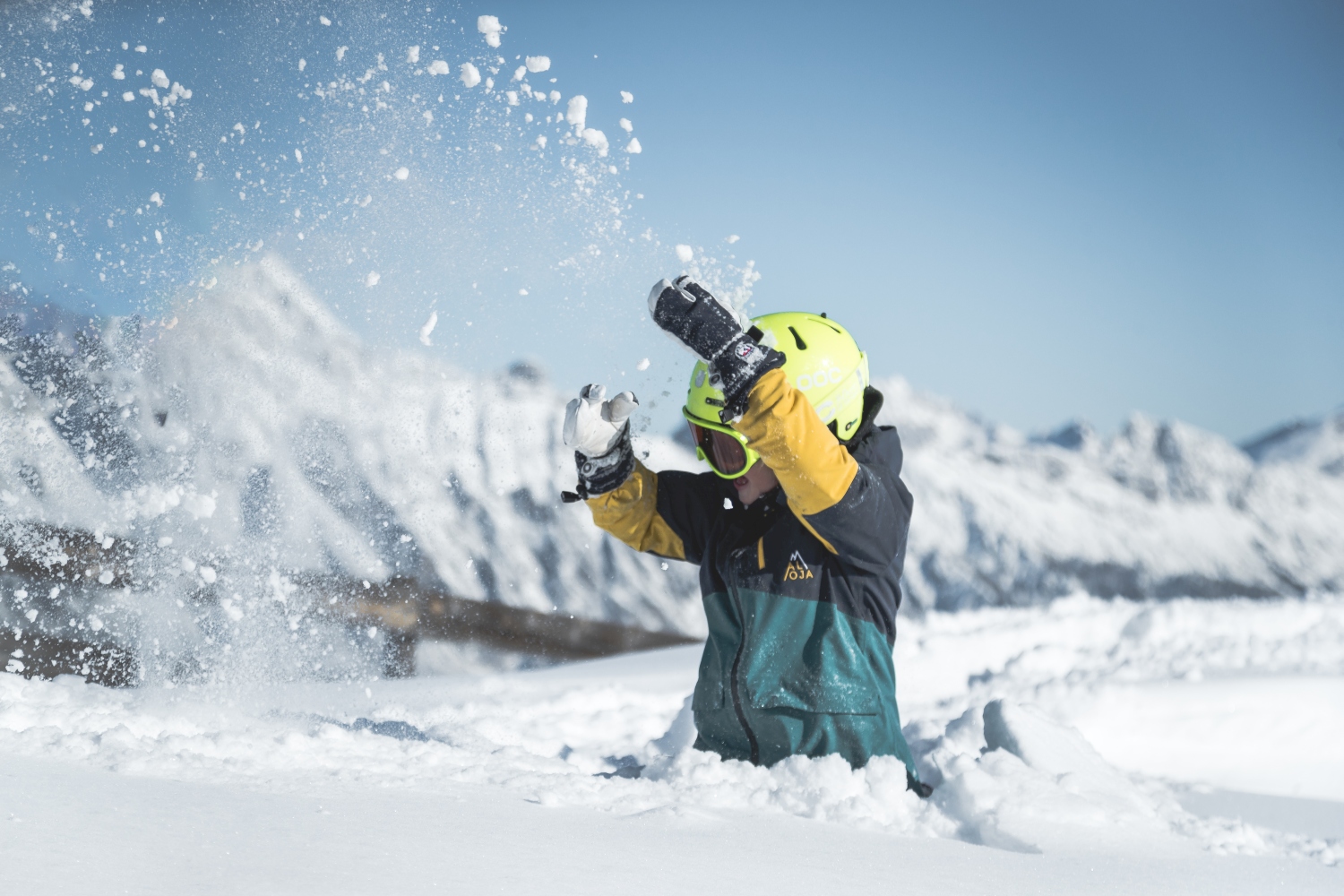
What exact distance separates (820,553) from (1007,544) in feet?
61.3

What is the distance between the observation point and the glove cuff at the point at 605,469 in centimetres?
253

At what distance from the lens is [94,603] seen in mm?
3695

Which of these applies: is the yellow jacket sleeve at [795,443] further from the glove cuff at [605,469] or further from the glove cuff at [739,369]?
the glove cuff at [605,469]

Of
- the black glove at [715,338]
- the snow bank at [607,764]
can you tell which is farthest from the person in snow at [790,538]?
the snow bank at [607,764]

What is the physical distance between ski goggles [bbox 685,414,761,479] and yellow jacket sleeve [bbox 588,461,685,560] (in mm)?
257

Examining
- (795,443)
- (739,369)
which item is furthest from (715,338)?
(795,443)

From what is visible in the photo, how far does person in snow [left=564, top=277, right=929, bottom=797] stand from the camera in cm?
197

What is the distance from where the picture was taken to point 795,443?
1.88m

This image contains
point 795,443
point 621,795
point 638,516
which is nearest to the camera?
point 621,795

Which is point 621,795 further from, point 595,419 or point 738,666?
point 595,419

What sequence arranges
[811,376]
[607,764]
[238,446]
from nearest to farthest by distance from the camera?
[811,376]
[607,764]
[238,446]

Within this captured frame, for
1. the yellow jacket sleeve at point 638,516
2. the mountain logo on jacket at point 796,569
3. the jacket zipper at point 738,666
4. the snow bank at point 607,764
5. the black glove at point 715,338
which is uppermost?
the black glove at point 715,338

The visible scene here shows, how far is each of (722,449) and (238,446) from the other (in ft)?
10.5

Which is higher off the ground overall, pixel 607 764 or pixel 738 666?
pixel 738 666
